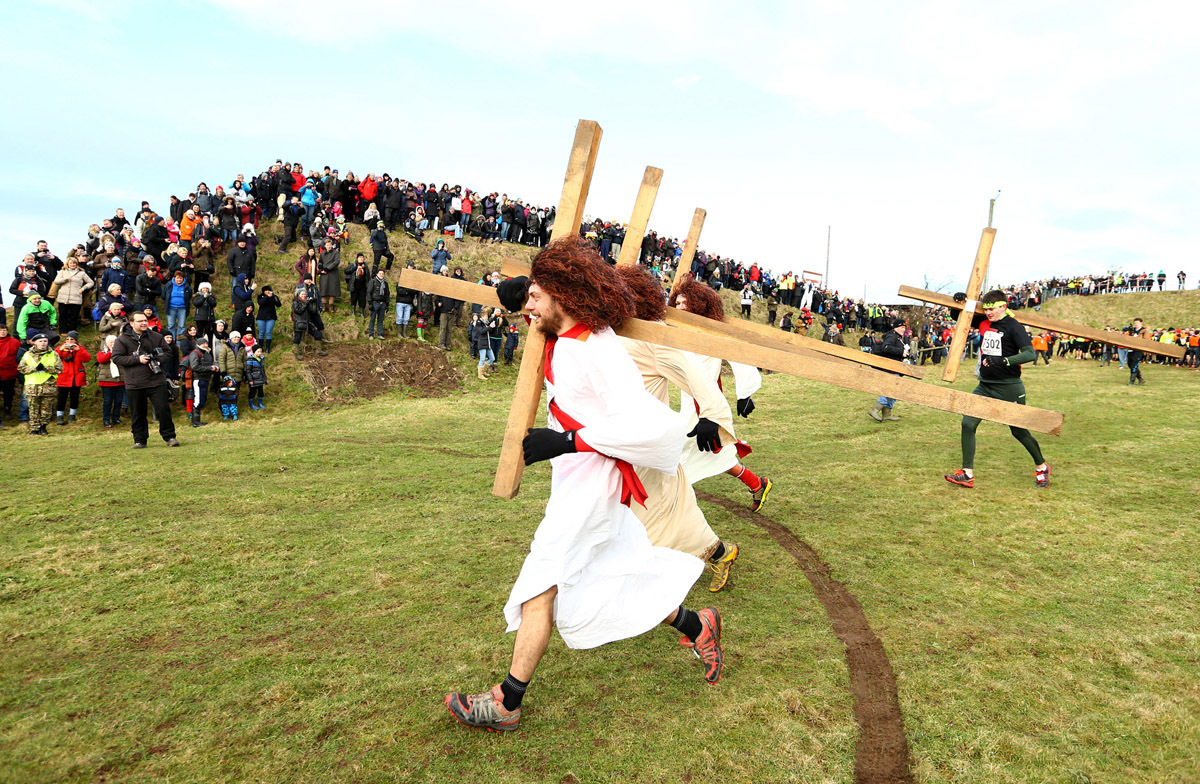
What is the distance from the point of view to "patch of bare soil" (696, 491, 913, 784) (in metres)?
2.89

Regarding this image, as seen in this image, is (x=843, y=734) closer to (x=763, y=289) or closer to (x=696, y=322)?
(x=696, y=322)

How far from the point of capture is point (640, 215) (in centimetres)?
Result: 425

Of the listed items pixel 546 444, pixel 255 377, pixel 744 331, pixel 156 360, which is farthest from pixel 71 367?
pixel 744 331

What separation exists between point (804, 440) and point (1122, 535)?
5.19 metres

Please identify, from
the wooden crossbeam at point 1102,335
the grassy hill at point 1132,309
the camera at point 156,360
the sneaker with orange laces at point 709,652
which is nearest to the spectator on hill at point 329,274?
the camera at point 156,360

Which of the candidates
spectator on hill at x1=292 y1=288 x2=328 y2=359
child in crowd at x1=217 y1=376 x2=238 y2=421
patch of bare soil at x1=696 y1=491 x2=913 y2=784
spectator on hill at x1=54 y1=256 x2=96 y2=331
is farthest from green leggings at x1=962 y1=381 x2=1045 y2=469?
spectator on hill at x1=54 y1=256 x2=96 y2=331

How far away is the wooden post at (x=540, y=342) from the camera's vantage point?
132 inches

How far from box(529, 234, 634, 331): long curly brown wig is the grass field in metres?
1.96

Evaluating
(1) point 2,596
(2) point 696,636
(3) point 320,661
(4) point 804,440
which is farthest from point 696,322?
(4) point 804,440

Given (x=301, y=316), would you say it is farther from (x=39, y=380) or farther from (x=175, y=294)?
(x=39, y=380)

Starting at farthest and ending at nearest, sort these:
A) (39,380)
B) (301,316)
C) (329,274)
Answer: (329,274), (301,316), (39,380)

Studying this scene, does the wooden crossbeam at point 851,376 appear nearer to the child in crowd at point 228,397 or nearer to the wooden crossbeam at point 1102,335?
the wooden crossbeam at point 1102,335

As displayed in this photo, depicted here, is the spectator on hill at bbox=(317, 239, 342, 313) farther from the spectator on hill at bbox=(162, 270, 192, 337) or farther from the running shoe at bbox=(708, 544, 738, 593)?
the running shoe at bbox=(708, 544, 738, 593)

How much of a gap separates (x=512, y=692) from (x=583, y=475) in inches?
41.6
